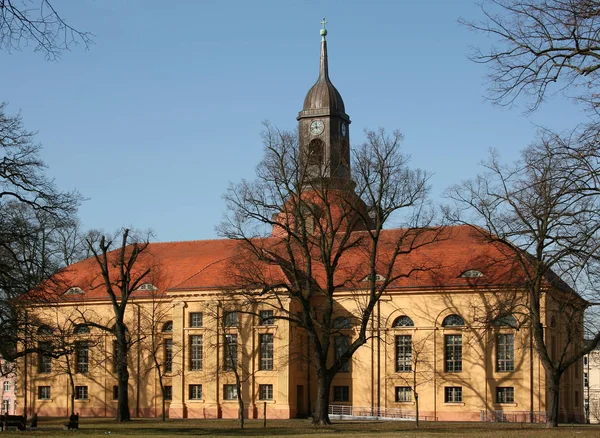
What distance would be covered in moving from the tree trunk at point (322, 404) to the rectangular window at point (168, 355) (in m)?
15.9

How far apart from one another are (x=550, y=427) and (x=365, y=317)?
10.0 metres

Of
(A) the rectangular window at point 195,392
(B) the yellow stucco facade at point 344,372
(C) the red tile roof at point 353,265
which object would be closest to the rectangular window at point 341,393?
(B) the yellow stucco facade at point 344,372

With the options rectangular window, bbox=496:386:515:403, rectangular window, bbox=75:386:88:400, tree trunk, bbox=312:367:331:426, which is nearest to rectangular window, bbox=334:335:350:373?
rectangular window, bbox=496:386:515:403

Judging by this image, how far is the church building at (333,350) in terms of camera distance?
53281 mm

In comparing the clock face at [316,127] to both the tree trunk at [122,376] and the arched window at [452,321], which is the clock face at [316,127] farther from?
the tree trunk at [122,376]

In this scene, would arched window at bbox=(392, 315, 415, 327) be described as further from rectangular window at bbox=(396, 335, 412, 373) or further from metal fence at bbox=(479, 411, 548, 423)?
metal fence at bbox=(479, 411, 548, 423)

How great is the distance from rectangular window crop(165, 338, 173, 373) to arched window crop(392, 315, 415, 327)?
14346 mm

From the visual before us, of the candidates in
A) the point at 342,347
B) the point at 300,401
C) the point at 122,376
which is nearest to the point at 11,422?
the point at 122,376

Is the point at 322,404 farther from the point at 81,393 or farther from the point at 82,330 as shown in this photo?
the point at 81,393

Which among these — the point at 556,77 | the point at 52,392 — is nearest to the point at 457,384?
the point at 52,392

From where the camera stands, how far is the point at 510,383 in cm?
5300

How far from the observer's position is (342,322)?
188 feet

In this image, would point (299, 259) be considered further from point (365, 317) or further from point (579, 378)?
point (579, 378)

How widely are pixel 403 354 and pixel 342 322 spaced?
4207 mm
